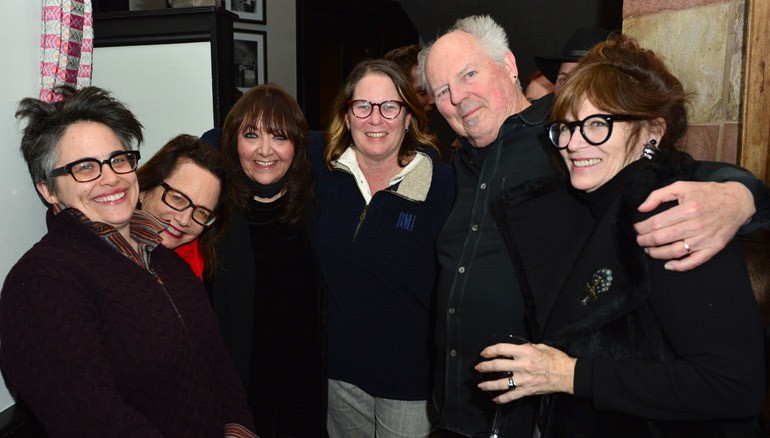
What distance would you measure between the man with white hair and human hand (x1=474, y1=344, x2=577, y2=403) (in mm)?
188

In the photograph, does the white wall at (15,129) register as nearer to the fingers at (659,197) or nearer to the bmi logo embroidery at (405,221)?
the bmi logo embroidery at (405,221)

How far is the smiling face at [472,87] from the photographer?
183 centimetres

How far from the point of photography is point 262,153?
214 centimetres

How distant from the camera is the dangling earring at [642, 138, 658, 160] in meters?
1.24

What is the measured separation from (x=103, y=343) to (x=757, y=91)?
1.82 meters

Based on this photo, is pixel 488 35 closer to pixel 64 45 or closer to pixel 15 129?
pixel 64 45

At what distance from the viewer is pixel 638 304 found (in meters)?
1.13

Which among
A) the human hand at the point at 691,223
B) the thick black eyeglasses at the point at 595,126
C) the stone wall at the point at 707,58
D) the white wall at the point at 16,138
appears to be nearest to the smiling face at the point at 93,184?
the white wall at the point at 16,138

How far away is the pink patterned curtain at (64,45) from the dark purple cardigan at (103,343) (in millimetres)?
446

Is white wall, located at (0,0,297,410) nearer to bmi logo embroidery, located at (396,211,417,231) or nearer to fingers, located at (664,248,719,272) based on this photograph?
bmi logo embroidery, located at (396,211,417,231)

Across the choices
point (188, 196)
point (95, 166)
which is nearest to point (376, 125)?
point (188, 196)

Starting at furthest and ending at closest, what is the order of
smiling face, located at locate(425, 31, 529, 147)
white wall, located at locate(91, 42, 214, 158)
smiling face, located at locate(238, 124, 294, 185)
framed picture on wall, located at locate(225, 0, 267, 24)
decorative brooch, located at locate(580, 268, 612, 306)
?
1. framed picture on wall, located at locate(225, 0, 267, 24)
2. white wall, located at locate(91, 42, 214, 158)
3. smiling face, located at locate(238, 124, 294, 185)
4. smiling face, located at locate(425, 31, 529, 147)
5. decorative brooch, located at locate(580, 268, 612, 306)

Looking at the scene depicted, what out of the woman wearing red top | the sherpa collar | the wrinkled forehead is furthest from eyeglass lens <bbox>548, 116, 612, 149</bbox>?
the woman wearing red top

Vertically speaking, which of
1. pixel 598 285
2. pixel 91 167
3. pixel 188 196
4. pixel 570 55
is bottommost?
pixel 598 285
